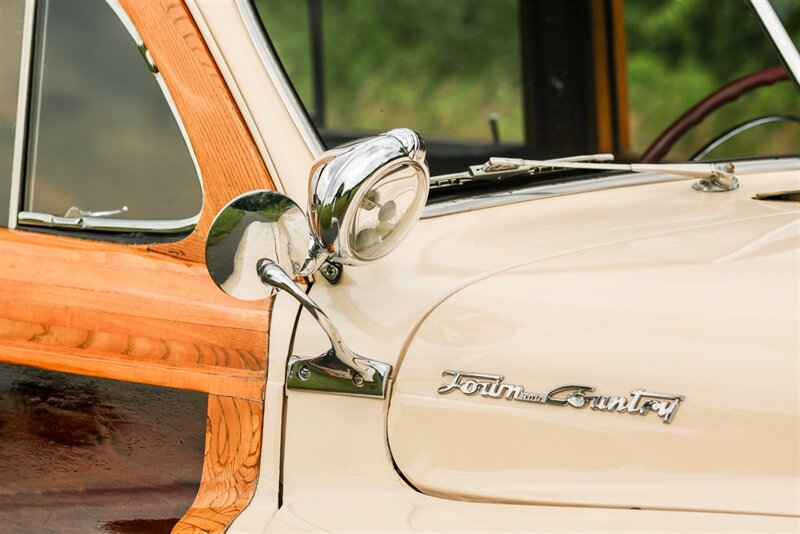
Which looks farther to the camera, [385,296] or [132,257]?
[132,257]

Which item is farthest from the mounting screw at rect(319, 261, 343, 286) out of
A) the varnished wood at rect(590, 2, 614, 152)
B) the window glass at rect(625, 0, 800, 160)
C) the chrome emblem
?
the varnished wood at rect(590, 2, 614, 152)

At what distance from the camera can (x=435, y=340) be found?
1415mm

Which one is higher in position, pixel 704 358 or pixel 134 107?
pixel 134 107

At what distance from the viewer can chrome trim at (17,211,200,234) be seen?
164cm

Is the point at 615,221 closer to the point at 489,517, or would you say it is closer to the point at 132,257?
the point at 489,517

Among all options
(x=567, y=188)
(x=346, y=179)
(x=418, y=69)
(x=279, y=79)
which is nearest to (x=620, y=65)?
(x=567, y=188)

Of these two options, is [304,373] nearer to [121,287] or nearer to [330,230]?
[330,230]

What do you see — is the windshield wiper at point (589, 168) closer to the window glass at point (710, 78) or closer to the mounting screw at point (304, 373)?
Answer: the window glass at point (710, 78)

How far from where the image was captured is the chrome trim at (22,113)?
5.77 ft

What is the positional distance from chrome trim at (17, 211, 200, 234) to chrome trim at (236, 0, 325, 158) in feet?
0.69

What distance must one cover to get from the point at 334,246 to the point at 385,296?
150 millimetres

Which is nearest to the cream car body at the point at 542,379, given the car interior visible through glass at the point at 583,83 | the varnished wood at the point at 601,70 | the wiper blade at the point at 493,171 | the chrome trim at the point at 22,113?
the wiper blade at the point at 493,171

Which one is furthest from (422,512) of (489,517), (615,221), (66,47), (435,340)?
(66,47)

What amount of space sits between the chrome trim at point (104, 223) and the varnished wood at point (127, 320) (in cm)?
4
